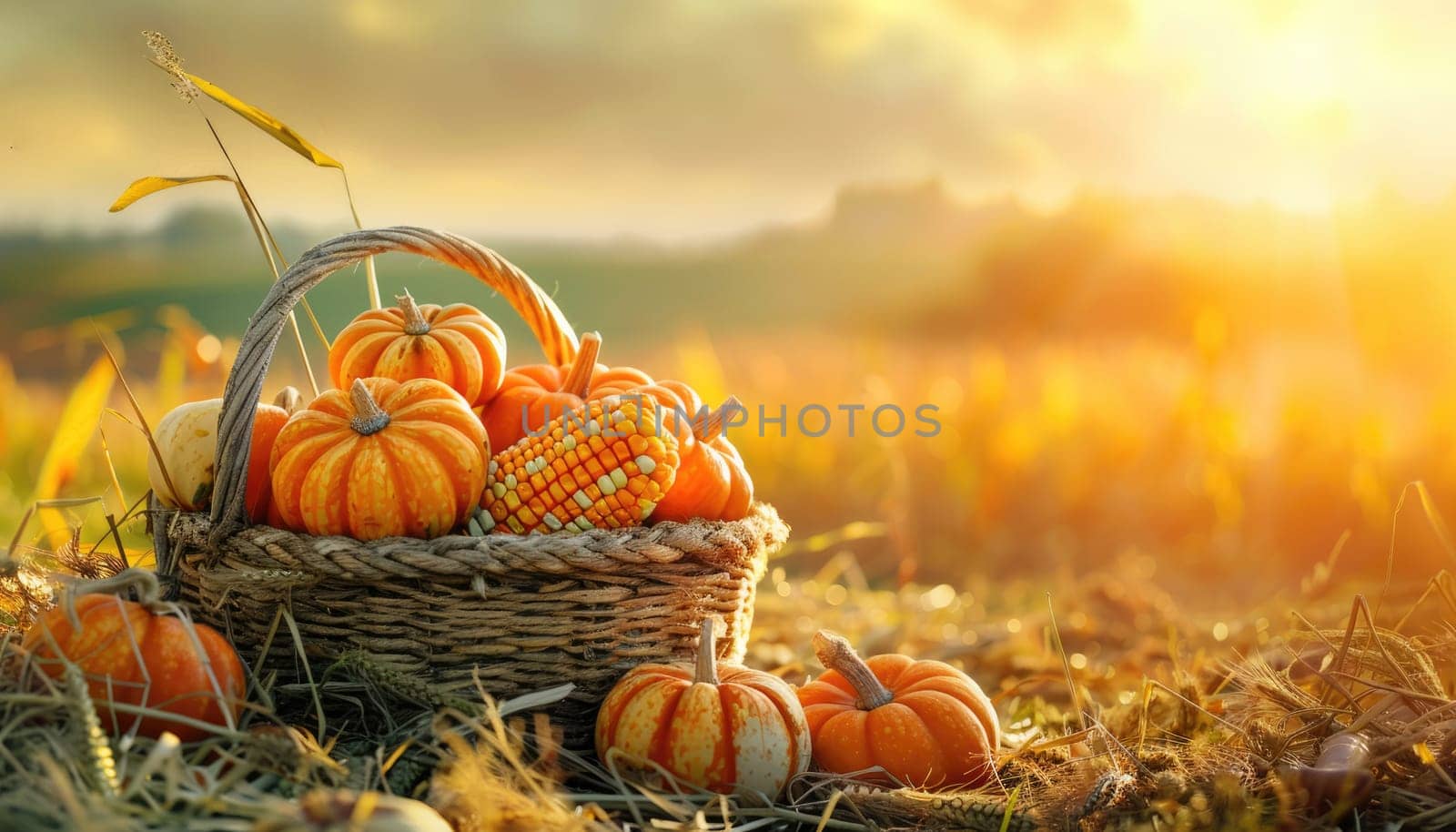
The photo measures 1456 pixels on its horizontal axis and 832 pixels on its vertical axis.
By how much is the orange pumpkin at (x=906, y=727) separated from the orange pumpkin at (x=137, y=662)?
1.10 m

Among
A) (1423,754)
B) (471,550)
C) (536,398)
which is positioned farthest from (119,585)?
(1423,754)

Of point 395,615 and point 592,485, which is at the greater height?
point 592,485

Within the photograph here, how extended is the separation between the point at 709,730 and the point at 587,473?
536mm

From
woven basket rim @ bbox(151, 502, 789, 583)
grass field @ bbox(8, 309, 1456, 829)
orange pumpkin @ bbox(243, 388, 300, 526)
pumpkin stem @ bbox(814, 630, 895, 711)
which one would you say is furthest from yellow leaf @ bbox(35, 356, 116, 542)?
pumpkin stem @ bbox(814, 630, 895, 711)

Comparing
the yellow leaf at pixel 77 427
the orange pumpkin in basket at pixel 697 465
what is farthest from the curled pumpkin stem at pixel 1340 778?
the yellow leaf at pixel 77 427

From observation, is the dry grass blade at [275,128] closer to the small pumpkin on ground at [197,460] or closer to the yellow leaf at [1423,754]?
the small pumpkin on ground at [197,460]

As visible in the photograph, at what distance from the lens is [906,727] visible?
85.8 inches

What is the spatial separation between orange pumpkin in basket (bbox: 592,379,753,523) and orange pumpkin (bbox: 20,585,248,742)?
Result: 899 millimetres

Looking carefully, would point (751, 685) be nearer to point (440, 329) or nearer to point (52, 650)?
point (440, 329)

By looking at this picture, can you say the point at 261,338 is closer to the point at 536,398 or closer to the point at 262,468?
the point at 262,468

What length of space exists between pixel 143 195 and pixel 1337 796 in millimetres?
2534

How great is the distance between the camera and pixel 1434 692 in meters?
2.13

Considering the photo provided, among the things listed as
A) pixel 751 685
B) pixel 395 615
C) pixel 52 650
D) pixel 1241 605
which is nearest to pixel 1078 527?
pixel 1241 605

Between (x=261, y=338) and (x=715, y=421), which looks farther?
(x=715, y=421)
